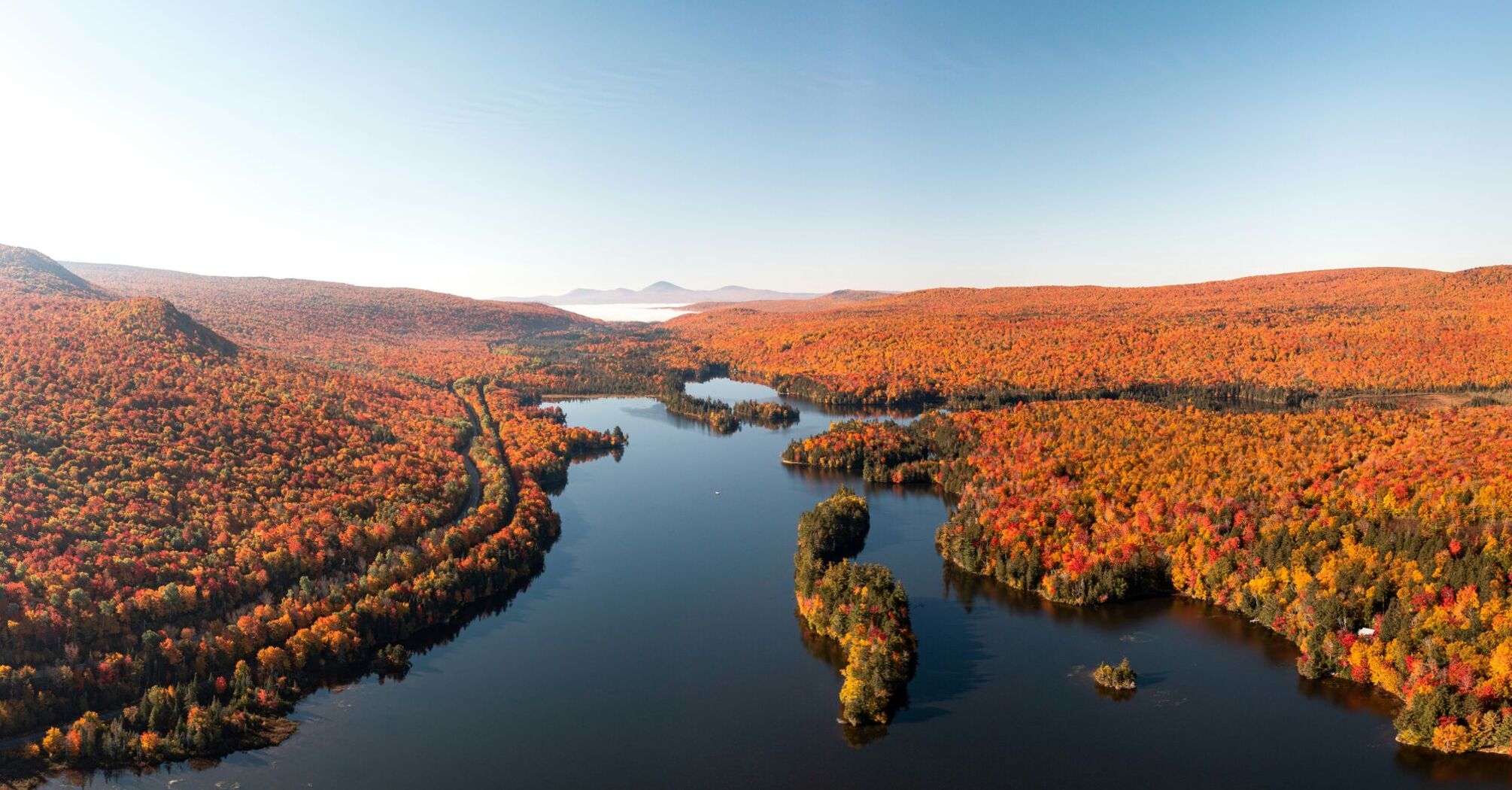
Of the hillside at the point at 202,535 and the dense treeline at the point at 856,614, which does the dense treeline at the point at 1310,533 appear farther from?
the hillside at the point at 202,535

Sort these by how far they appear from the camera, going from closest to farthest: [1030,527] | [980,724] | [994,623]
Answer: [980,724] < [994,623] < [1030,527]

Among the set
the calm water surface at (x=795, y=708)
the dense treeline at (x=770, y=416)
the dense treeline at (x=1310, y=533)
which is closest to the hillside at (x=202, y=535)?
the calm water surface at (x=795, y=708)

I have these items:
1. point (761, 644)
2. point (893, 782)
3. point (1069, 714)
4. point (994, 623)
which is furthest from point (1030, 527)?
point (893, 782)

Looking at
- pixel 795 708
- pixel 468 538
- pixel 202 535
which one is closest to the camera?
pixel 795 708

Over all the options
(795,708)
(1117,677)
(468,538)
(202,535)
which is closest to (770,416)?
(468,538)

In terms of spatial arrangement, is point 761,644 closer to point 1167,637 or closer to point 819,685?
point 819,685

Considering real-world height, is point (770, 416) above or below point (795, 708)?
above

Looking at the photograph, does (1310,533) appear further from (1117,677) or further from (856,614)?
(856,614)
